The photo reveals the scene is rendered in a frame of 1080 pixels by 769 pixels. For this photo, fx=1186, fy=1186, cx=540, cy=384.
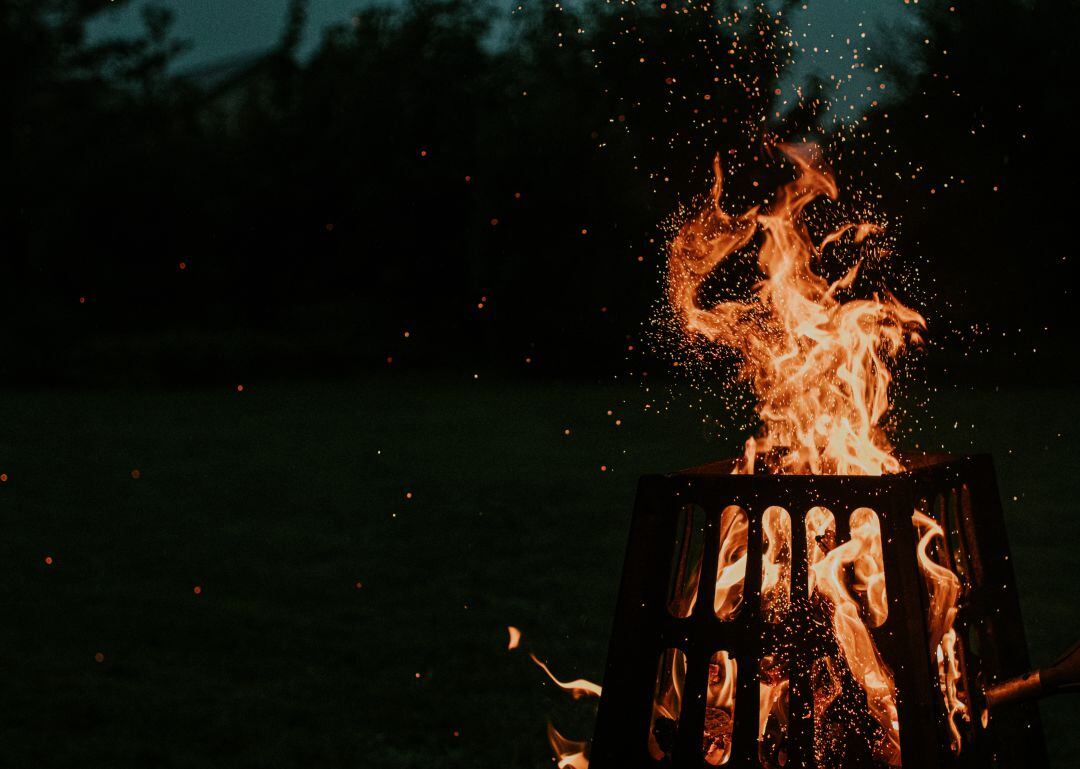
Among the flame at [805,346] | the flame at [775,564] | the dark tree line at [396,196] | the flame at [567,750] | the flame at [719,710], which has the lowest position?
the flame at [567,750]

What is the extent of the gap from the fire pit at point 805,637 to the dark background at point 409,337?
125 cm

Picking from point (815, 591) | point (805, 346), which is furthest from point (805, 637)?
point (805, 346)

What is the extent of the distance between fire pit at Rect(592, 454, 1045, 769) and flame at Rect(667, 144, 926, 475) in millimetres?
228

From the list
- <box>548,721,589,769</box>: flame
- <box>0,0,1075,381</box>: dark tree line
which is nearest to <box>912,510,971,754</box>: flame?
<box>548,721,589,769</box>: flame

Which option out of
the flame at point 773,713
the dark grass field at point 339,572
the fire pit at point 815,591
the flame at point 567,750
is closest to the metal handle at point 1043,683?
the fire pit at point 815,591

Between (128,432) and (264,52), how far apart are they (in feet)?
38.0

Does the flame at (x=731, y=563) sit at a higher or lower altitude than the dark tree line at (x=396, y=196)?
lower

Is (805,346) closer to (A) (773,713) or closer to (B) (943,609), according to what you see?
(B) (943,609)

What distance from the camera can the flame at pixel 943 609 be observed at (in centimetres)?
200

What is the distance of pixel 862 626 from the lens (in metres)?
1.87

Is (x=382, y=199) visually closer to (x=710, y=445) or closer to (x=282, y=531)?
(x=710, y=445)

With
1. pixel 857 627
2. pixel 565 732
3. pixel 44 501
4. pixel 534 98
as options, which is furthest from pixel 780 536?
pixel 534 98

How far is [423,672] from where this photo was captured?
12.3 ft

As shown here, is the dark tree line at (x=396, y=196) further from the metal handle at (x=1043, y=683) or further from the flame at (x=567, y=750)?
the metal handle at (x=1043, y=683)
